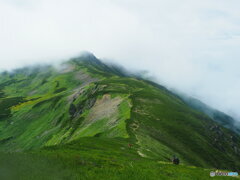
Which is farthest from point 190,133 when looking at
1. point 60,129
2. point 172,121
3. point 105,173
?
point 105,173

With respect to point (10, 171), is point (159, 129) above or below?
below

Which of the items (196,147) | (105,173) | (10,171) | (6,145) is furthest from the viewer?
(6,145)

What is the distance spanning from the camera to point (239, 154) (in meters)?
195

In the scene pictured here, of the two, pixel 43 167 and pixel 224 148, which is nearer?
pixel 43 167

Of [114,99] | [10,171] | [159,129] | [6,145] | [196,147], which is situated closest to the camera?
[10,171]

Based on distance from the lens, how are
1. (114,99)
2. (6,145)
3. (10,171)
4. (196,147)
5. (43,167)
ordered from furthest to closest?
(6,145) < (114,99) < (196,147) < (43,167) < (10,171)

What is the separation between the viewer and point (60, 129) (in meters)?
174

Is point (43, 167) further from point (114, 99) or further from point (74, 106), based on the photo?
point (74, 106)

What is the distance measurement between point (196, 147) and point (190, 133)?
1750cm

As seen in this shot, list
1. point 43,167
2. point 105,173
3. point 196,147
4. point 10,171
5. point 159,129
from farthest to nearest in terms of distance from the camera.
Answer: point 196,147 < point 159,129 < point 105,173 < point 43,167 < point 10,171

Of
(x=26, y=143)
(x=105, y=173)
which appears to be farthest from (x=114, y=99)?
(x=105, y=173)

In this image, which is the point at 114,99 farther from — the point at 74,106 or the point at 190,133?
the point at 190,133

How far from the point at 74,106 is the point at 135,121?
92341 mm

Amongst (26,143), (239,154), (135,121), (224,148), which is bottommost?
(239,154)
